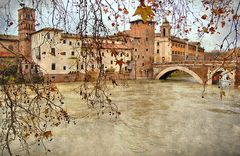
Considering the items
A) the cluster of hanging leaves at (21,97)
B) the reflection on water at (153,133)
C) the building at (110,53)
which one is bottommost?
the reflection on water at (153,133)

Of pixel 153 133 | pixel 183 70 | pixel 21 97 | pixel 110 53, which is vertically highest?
pixel 110 53

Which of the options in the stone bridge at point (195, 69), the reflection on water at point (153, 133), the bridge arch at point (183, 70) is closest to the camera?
the reflection on water at point (153, 133)

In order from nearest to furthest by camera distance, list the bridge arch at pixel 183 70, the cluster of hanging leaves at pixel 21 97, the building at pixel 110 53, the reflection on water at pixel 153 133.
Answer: the cluster of hanging leaves at pixel 21 97, the reflection on water at pixel 153 133, the building at pixel 110 53, the bridge arch at pixel 183 70

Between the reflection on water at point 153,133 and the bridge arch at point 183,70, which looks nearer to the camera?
the reflection on water at point 153,133

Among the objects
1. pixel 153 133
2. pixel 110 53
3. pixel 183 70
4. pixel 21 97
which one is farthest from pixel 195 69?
pixel 21 97

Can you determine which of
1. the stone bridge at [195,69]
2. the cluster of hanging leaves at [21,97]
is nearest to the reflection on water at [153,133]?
the cluster of hanging leaves at [21,97]

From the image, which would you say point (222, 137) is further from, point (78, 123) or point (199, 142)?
point (78, 123)

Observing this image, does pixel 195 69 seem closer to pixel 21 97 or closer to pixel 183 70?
pixel 183 70

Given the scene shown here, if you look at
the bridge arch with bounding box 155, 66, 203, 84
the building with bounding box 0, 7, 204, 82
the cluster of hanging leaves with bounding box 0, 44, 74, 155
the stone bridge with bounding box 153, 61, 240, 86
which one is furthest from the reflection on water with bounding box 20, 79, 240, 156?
the bridge arch with bounding box 155, 66, 203, 84

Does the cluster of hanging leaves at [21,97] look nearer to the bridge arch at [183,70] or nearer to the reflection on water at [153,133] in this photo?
the reflection on water at [153,133]

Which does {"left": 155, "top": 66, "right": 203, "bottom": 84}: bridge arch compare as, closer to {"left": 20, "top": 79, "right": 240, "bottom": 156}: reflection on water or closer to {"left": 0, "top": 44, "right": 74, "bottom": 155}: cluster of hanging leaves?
{"left": 20, "top": 79, "right": 240, "bottom": 156}: reflection on water

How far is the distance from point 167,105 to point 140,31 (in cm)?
2442

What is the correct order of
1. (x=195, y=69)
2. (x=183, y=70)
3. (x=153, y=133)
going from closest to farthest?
(x=153, y=133) < (x=195, y=69) < (x=183, y=70)

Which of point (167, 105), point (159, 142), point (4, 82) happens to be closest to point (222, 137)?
point (159, 142)
